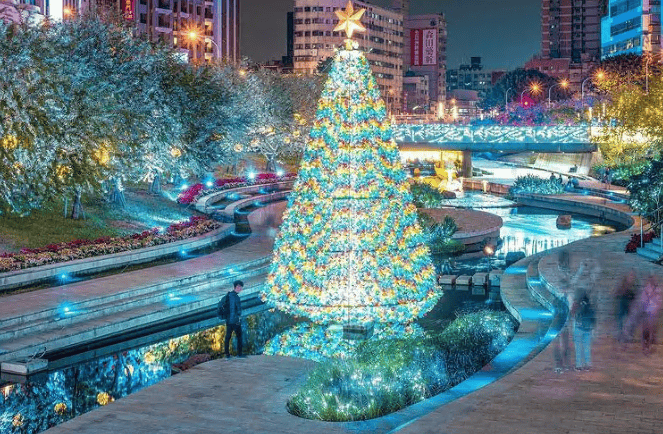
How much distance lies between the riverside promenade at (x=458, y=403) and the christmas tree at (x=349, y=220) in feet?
12.5

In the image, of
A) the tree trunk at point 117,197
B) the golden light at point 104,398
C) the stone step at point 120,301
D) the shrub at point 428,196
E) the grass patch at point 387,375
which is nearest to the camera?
the grass patch at point 387,375

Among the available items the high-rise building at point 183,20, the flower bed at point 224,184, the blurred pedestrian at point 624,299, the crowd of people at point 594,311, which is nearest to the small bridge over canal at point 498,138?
the flower bed at point 224,184

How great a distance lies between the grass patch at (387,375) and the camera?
15156 millimetres

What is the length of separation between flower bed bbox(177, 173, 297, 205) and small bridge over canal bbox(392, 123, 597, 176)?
12882 millimetres

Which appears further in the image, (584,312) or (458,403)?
(584,312)

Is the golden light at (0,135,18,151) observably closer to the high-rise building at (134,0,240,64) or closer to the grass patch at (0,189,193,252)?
the grass patch at (0,189,193,252)

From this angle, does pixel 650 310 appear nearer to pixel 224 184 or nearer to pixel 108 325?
pixel 108 325

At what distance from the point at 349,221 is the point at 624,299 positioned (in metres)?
6.56

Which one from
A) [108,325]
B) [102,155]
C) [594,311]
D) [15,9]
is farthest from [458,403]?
[15,9]

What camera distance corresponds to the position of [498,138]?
83.0 metres

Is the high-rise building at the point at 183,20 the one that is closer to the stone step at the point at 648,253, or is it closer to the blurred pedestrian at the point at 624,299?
the stone step at the point at 648,253

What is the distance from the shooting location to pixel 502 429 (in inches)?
504

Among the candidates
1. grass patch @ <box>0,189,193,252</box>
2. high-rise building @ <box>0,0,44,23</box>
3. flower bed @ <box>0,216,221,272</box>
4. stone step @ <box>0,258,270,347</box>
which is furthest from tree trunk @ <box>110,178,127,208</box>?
stone step @ <box>0,258,270,347</box>

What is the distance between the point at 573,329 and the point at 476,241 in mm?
21361
